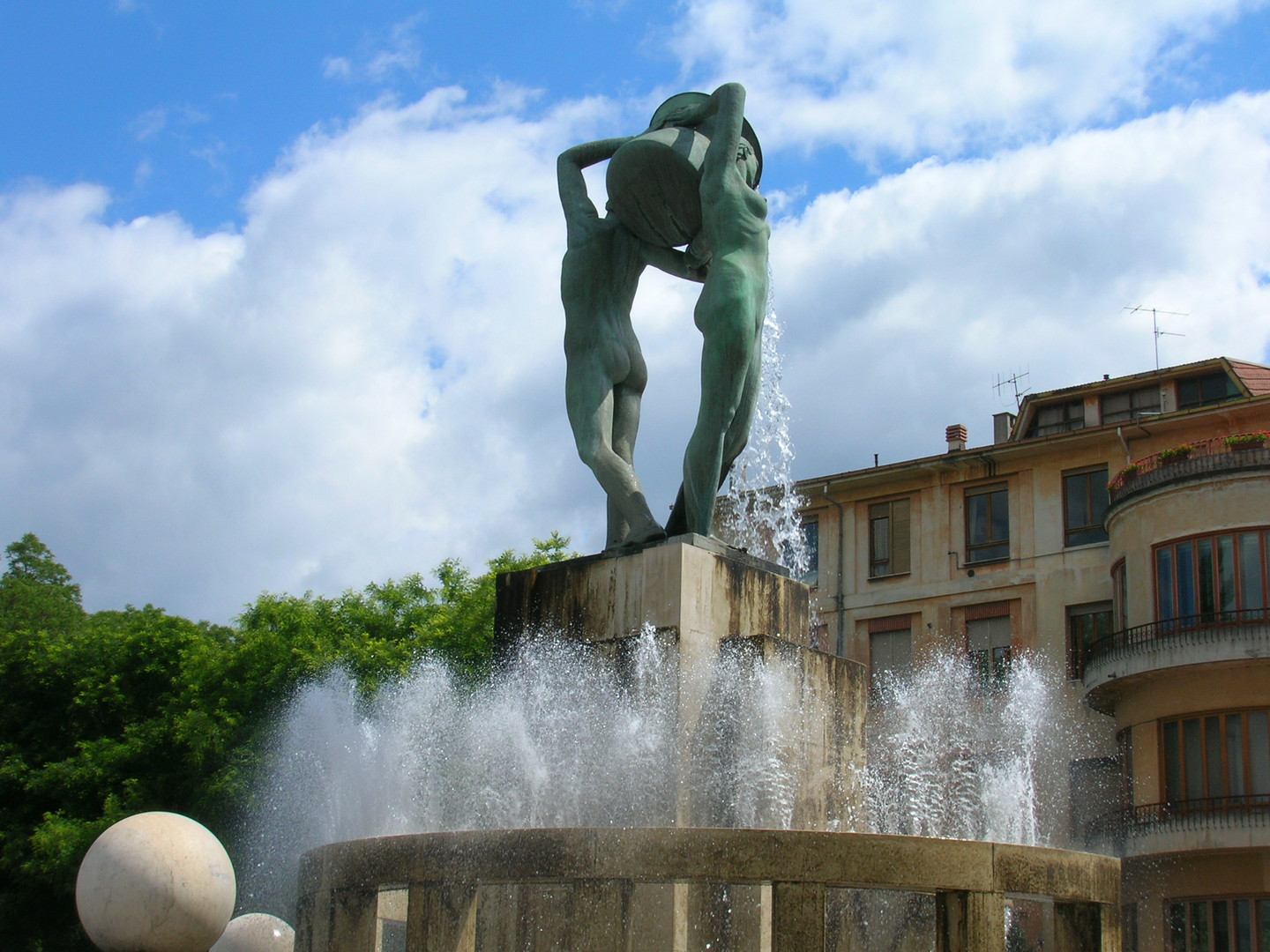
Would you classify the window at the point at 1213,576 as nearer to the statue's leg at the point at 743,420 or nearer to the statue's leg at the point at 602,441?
the statue's leg at the point at 743,420

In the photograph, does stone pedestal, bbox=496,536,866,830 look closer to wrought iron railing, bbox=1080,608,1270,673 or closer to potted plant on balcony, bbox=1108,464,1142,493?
wrought iron railing, bbox=1080,608,1270,673

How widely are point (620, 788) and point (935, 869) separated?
206cm

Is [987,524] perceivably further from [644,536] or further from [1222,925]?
[644,536]

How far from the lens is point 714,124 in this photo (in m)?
9.23

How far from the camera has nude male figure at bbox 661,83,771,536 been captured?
28.4 feet

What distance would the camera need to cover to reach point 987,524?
115ft

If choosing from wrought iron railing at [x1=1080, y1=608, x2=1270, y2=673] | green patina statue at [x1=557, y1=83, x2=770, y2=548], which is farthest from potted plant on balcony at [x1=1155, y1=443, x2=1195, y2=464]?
green patina statue at [x1=557, y1=83, x2=770, y2=548]

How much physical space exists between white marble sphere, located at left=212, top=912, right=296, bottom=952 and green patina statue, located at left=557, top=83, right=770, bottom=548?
734 centimetres

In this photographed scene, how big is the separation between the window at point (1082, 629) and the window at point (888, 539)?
170 inches

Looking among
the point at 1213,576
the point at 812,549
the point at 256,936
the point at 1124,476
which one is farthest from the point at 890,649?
the point at 256,936

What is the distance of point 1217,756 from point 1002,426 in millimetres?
15043

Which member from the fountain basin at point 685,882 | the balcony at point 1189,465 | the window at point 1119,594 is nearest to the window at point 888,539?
the window at point 1119,594

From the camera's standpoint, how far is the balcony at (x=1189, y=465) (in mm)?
27922

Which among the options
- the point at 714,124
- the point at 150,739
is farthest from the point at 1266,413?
the point at 714,124
